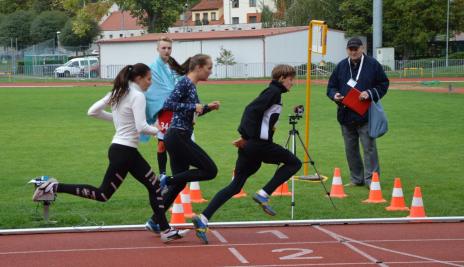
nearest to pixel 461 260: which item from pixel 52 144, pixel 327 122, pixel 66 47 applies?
pixel 52 144

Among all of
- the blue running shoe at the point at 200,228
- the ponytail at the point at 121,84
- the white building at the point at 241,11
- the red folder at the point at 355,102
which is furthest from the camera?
the white building at the point at 241,11

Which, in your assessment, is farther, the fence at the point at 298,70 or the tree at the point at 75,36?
the tree at the point at 75,36

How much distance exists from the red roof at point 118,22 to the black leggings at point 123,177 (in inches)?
4185

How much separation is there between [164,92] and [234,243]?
2735 millimetres

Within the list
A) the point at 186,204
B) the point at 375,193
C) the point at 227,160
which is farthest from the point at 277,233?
the point at 227,160

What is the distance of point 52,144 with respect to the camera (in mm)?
19016

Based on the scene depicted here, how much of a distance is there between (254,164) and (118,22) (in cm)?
11234

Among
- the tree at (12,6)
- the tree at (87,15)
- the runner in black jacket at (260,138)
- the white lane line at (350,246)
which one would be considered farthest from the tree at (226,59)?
the tree at (12,6)

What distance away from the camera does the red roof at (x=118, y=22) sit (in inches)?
4588

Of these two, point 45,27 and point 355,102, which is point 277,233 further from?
point 45,27

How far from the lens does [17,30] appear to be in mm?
97938

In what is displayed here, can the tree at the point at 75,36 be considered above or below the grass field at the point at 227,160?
above

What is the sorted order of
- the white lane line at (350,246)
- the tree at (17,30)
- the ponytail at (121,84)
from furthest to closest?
1. the tree at (17,30)
2. the ponytail at (121,84)
3. the white lane line at (350,246)

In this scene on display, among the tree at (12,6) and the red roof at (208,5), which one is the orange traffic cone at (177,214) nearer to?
the red roof at (208,5)
